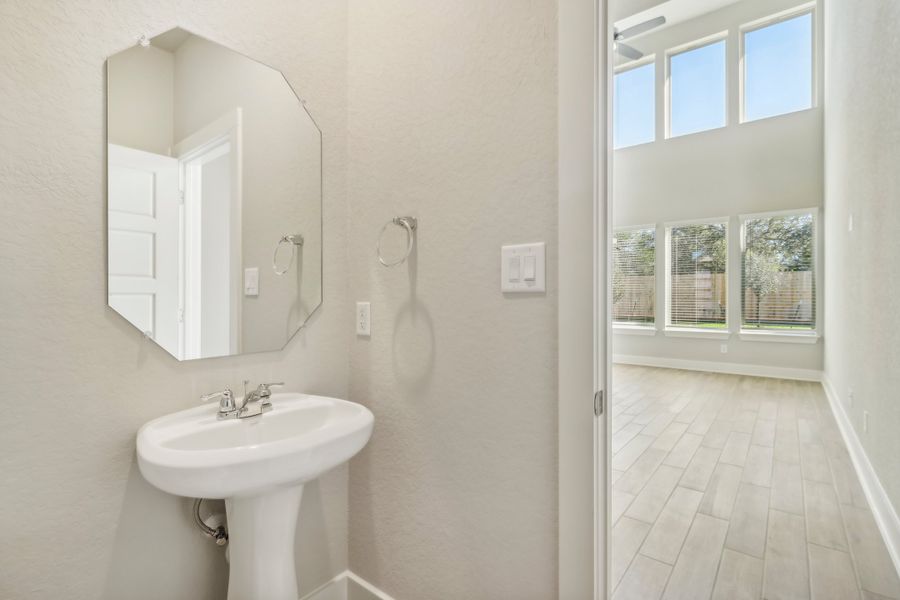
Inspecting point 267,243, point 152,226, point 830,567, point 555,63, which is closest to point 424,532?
→ point 267,243

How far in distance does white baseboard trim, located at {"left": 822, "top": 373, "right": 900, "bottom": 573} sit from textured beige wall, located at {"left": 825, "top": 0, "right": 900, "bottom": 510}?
71 millimetres

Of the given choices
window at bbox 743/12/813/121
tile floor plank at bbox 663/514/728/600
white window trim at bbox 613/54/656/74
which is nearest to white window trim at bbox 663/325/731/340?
window at bbox 743/12/813/121

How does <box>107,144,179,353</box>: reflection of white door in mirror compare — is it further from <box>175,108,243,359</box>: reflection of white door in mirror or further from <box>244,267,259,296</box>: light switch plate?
<box>244,267,259,296</box>: light switch plate

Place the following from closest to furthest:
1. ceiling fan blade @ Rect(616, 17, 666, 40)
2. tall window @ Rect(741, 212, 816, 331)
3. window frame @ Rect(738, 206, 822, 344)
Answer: ceiling fan blade @ Rect(616, 17, 666, 40) < window frame @ Rect(738, 206, 822, 344) < tall window @ Rect(741, 212, 816, 331)

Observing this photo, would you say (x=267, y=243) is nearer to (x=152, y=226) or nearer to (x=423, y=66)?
(x=152, y=226)

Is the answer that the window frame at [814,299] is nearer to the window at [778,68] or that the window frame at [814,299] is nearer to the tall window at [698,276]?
the tall window at [698,276]

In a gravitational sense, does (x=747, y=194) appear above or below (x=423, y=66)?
above

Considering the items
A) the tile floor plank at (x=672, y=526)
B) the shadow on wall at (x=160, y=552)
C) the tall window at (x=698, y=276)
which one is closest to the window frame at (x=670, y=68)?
the tall window at (x=698, y=276)

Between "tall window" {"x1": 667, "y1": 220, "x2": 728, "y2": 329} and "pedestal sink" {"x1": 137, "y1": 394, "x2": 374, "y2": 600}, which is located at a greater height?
"tall window" {"x1": 667, "y1": 220, "x2": 728, "y2": 329}

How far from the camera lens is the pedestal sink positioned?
0.84 metres

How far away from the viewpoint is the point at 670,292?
6430 millimetres

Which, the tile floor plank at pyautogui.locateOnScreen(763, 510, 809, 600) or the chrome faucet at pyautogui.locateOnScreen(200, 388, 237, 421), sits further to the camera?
the tile floor plank at pyautogui.locateOnScreen(763, 510, 809, 600)

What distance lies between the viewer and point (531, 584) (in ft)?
3.46

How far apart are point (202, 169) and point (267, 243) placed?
0.88 feet
